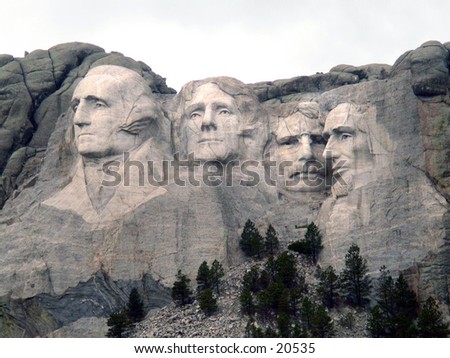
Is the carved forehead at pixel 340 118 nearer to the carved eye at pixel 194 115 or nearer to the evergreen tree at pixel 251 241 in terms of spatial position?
the carved eye at pixel 194 115

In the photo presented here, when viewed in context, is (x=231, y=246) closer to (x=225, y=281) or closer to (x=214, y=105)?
(x=225, y=281)

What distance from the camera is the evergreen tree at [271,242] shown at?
3700 centimetres

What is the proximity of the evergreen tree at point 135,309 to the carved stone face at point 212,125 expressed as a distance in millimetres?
4409

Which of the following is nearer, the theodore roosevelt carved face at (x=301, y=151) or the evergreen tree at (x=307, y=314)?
the evergreen tree at (x=307, y=314)

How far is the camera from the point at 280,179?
39.1m

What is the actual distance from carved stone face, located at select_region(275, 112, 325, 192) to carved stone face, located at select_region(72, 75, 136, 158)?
3.68m

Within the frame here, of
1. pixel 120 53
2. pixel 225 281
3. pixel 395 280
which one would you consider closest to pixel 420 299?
pixel 395 280

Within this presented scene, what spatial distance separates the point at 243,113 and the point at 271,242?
4.03 m

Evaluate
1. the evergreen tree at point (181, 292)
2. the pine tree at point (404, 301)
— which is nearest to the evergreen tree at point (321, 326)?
the pine tree at point (404, 301)

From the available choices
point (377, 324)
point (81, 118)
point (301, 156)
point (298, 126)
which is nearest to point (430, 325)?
point (377, 324)

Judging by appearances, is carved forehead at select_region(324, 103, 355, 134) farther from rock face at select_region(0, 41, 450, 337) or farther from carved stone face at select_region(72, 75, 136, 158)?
carved stone face at select_region(72, 75, 136, 158)

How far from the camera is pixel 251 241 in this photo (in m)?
36.8

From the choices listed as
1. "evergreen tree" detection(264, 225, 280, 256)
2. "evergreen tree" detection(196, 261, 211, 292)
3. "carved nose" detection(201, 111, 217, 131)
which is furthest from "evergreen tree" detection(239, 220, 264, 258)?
"carved nose" detection(201, 111, 217, 131)
